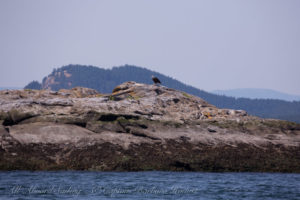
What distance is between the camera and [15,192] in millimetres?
20781

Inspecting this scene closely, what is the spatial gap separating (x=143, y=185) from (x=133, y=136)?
7176mm

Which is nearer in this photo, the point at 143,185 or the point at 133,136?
the point at 143,185

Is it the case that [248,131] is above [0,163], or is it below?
above

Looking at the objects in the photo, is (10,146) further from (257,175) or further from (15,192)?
(257,175)

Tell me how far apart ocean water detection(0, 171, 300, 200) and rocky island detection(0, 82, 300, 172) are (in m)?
1.34

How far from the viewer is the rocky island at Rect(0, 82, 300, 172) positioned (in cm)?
2781

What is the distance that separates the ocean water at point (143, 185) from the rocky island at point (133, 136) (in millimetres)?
1340

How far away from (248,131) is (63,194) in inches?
681

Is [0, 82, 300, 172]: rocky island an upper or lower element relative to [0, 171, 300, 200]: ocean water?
upper

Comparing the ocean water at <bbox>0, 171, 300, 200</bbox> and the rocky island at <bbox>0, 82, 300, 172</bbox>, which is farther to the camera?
the rocky island at <bbox>0, 82, 300, 172</bbox>

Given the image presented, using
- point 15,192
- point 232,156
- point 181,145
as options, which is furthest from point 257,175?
point 15,192

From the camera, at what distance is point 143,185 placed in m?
23.6

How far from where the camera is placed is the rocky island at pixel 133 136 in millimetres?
27812

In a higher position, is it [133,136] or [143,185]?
[133,136]
